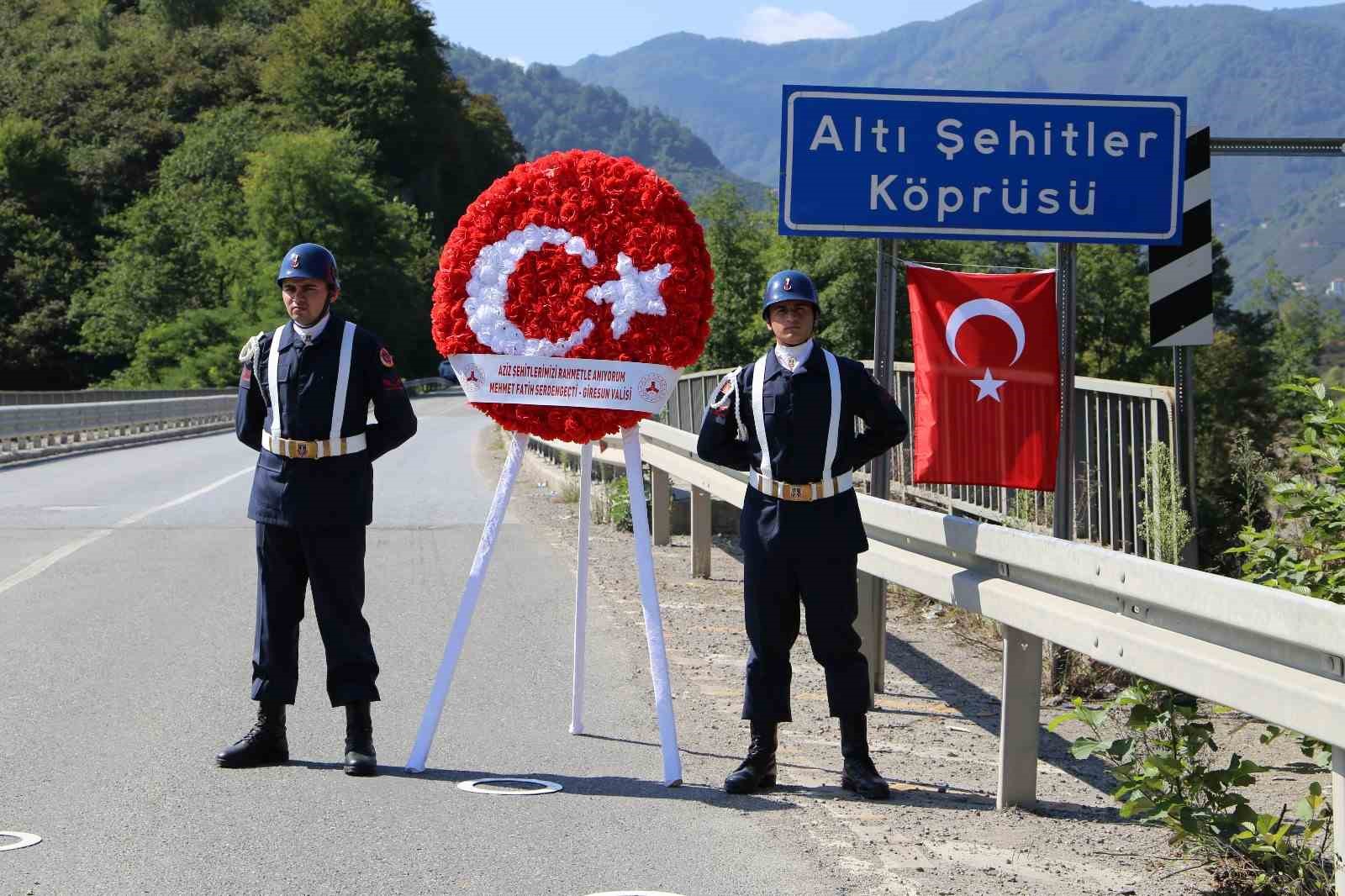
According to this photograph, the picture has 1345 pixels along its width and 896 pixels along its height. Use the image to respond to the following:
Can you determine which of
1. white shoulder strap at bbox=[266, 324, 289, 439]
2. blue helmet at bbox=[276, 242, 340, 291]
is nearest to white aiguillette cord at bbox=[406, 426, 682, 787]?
white shoulder strap at bbox=[266, 324, 289, 439]

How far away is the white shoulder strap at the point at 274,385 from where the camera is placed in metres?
6.63

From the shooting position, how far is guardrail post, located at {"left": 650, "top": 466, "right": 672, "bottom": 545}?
14.3m

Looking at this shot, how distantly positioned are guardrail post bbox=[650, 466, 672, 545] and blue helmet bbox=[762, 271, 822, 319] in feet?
25.6

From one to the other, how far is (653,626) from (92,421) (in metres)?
28.3

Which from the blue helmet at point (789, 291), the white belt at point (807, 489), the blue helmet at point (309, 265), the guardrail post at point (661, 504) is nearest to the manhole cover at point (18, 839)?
the blue helmet at point (309, 265)

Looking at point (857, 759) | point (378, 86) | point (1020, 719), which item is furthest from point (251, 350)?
point (378, 86)

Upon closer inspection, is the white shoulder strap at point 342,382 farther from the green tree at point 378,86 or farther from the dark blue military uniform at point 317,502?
the green tree at point 378,86

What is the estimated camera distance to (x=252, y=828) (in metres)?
5.62

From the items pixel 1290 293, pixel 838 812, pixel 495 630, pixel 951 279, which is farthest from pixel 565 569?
pixel 1290 293

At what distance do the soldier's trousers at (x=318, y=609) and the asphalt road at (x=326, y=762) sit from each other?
32cm

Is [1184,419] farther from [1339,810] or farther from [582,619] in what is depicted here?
[1339,810]

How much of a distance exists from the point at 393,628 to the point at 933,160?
168 inches

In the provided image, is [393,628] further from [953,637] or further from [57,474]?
[57,474]

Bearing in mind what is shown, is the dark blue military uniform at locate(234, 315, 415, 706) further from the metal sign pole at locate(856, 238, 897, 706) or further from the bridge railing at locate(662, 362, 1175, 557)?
the bridge railing at locate(662, 362, 1175, 557)
